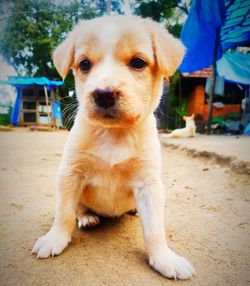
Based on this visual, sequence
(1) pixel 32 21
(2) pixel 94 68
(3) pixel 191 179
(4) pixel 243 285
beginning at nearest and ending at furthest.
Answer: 1. (4) pixel 243 285
2. (2) pixel 94 68
3. (1) pixel 32 21
4. (3) pixel 191 179

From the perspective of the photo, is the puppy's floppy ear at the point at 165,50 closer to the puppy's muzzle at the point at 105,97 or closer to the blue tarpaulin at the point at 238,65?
the puppy's muzzle at the point at 105,97

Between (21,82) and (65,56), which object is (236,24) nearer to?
(65,56)

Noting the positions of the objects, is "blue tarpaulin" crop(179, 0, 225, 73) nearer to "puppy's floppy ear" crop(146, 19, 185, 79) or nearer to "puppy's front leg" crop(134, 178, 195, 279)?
"puppy's floppy ear" crop(146, 19, 185, 79)

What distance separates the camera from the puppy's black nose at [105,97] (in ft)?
3.86

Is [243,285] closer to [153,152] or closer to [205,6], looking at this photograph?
[153,152]

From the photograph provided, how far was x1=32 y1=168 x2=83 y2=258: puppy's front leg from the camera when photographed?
1305 millimetres

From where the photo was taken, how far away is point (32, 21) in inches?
73.6

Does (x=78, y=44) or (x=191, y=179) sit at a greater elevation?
(x=78, y=44)

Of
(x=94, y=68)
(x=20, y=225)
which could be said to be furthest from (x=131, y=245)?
(x=94, y=68)

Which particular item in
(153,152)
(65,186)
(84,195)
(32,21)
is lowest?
(84,195)

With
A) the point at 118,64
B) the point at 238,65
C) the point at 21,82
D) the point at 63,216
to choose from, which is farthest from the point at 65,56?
the point at 238,65

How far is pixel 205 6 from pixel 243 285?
1.58 meters

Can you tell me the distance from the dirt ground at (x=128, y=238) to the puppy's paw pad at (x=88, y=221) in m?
0.05

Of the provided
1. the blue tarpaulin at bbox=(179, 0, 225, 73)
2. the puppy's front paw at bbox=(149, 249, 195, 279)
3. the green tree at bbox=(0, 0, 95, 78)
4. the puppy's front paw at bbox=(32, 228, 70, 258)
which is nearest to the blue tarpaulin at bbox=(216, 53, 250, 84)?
the blue tarpaulin at bbox=(179, 0, 225, 73)
